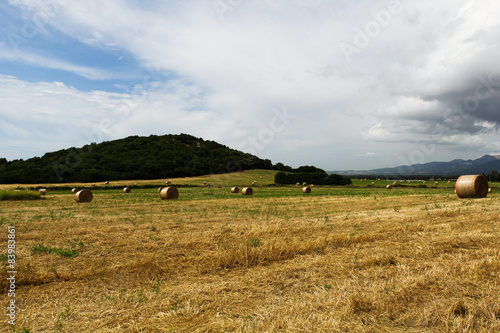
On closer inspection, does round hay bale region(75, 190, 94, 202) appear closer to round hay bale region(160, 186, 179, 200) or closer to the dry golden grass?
round hay bale region(160, 186, 179, 200)

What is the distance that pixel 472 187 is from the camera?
76.7 feet

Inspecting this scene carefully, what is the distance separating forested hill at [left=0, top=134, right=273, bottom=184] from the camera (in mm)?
77688

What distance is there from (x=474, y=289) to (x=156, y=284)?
Result: 19.7 feet

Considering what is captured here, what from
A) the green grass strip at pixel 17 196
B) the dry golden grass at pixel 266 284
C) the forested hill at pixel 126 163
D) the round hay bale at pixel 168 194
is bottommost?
the dry golden grass at pixel 266 284

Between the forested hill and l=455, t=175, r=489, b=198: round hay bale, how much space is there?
7200cm

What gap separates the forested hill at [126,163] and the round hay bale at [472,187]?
72005mm

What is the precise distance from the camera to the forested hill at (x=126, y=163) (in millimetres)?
77688

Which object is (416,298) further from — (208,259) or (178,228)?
(178,228)

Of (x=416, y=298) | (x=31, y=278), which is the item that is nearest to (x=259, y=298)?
(x=416, y=298)

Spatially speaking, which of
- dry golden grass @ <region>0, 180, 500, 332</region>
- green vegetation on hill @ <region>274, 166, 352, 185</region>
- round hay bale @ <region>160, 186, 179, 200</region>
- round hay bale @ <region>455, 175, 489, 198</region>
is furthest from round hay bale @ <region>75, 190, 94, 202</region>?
green vegetation on hill @ <region>274, 166, 352, 185</region>

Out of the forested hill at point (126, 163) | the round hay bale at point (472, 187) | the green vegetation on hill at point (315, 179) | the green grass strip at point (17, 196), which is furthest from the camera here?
the green vegetation on hill at point (315, 179)

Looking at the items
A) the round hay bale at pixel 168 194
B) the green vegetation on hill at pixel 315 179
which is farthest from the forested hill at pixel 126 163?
the round hay bale at pixel 168 194

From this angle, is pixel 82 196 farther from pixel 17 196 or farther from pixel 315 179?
pixel 315 179

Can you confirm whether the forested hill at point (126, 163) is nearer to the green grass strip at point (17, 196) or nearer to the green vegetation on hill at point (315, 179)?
the green vegetation on hill at point (315, 179)
